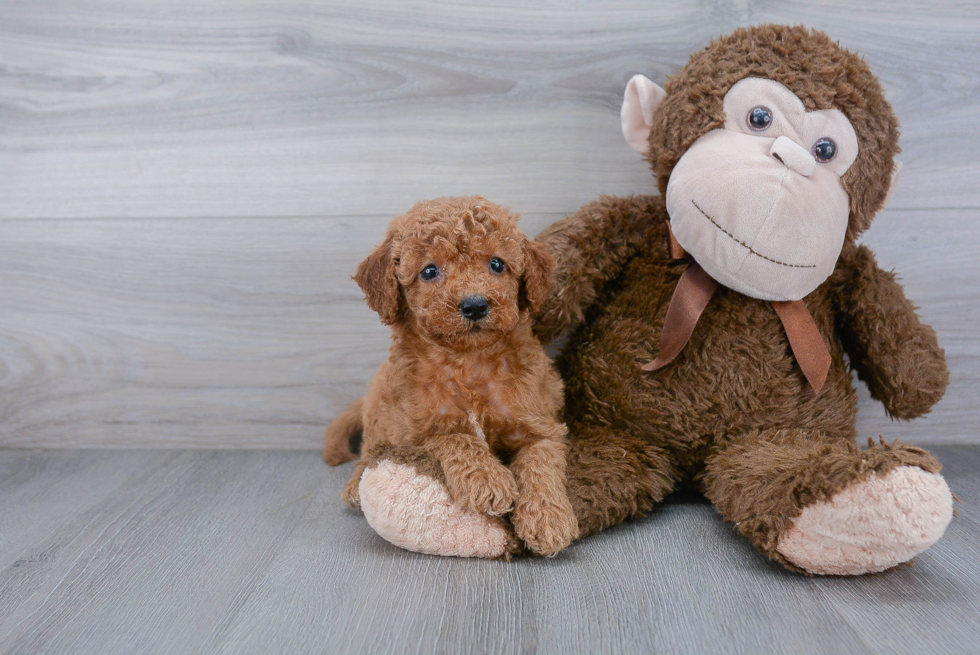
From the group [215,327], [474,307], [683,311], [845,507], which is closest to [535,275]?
[474,307]

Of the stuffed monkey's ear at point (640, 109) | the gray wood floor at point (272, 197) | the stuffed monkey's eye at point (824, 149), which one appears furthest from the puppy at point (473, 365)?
the stuffed monkey's eye at point (824, 149)

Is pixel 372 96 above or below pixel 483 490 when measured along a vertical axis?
above

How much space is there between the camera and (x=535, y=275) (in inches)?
37.7

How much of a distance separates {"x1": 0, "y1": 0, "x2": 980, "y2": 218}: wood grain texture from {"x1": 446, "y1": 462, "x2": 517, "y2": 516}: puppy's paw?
0.55m

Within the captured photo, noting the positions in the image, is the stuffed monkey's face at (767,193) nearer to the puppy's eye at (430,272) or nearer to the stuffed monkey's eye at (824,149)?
the stuffed monkey's eye at (824,149)

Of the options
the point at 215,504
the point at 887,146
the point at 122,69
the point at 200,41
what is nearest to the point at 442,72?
the point at 200,41

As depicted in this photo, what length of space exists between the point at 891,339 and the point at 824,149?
311 mm

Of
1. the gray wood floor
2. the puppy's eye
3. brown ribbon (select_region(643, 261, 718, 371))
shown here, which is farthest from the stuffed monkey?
the puppy's eye

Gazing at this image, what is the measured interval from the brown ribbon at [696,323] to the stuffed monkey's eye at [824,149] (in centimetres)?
21

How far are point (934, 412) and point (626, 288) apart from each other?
0.67 meters

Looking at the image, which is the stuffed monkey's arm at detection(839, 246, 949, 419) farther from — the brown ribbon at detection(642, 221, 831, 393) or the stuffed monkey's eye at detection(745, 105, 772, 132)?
the stuffed monkey's eye at detection(745, 105, 772, 132)

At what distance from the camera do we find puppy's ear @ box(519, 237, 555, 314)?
3.12 feet

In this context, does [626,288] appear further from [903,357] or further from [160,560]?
[160,560]

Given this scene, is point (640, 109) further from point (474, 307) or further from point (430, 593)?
point (430, 593)
